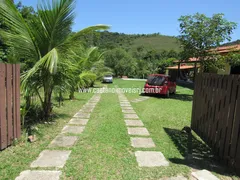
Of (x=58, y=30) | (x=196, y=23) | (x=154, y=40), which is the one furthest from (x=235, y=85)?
(x=154, y=40)

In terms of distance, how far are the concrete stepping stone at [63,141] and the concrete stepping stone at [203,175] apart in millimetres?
2381

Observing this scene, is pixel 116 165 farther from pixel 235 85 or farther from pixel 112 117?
pixel 112 117

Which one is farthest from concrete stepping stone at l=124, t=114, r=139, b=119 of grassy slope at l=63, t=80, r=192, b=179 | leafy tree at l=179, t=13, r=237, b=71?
leafy tree at l=179, t=13, r=237, b=71

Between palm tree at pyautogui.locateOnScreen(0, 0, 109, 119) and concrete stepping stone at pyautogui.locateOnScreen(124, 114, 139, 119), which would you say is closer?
palm tree at pyautogui.locateOnScreen(0, 0, 109, 119)

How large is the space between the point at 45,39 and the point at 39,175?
358 cm

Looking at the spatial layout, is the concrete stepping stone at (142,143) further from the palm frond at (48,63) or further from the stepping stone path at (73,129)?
the palm frond at (48,63)

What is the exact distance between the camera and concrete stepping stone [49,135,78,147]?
12.2 feet

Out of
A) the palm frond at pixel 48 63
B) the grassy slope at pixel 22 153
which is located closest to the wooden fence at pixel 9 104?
the grassy slope at pixel 22 153

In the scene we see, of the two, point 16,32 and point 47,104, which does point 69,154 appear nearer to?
point 47,104

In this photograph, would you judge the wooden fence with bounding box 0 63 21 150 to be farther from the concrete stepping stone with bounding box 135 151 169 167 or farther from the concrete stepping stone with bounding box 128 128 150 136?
the concrete stepping stone with bounding box 128 128 150 136

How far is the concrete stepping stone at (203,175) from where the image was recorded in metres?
2.67

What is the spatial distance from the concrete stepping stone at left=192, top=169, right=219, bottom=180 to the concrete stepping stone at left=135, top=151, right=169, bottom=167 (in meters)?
0.48

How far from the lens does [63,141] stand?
A: 391cm

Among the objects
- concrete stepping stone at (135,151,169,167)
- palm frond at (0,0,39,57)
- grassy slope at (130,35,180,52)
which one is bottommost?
concrete stepping stone at (135,151,169,167)
